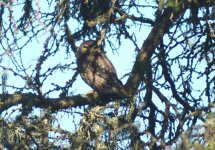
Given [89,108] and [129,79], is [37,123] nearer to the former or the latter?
[89,108]

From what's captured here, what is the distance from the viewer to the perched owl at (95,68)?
292 inches

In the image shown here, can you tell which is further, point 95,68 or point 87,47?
point 95,68

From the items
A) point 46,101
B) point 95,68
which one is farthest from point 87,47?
point 46,101

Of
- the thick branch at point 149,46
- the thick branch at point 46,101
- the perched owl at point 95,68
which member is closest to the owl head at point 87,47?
the perched owl at point 95,68

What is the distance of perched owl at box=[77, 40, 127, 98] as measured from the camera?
292 inches

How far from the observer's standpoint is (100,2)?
7234 millimetres

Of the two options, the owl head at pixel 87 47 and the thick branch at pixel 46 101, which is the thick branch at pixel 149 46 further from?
the owl head at pixel 87 47

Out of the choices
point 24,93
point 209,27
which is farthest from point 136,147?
point 209,27

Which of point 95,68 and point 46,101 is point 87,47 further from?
point 46,101

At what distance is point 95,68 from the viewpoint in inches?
322

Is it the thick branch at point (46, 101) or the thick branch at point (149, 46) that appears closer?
the thick branch at point (46, 101)

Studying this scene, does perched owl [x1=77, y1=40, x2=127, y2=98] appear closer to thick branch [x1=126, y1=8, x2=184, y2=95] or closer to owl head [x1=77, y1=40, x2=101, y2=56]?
owl head [x1=77, y1=40, x2=101, y2=56]

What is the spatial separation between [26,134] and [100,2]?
1.89 meters

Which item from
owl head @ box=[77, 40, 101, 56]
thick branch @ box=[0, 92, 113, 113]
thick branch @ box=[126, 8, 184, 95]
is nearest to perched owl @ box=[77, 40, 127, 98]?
owl head @ box=[77, 40, 101, 56]
